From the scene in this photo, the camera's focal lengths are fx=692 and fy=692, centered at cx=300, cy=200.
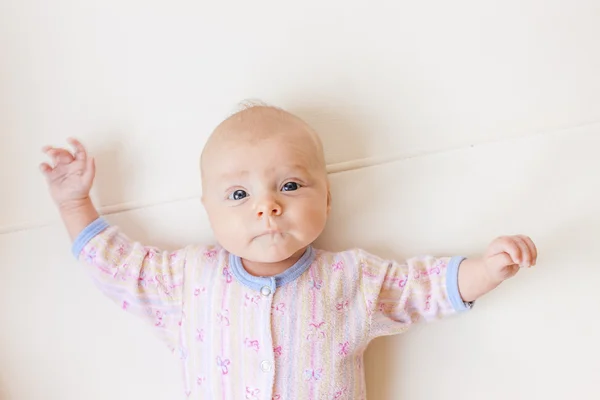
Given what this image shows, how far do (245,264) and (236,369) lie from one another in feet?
0.55

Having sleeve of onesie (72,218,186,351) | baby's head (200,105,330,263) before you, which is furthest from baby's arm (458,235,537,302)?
sleeve of onesie (72,218,186,351)

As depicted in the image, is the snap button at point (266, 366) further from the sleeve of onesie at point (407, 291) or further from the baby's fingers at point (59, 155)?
the baby's fingers at point (59, 155)

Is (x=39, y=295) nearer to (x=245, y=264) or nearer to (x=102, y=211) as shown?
(x=102, y=211)

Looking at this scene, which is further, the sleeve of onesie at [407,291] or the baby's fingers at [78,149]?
the baby's fingers at [78,149]

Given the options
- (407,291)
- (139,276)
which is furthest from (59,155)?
(407,291)

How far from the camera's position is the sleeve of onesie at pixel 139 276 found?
1.16 metres

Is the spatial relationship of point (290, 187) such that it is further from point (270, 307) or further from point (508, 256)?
point (508, 256)

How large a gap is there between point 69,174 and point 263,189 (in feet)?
1.29

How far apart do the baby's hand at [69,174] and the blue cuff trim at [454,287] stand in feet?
2.08

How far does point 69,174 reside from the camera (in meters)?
1.22

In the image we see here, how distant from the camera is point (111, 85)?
129cm

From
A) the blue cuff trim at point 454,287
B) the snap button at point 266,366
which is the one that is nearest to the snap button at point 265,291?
the snap button at point 266,366

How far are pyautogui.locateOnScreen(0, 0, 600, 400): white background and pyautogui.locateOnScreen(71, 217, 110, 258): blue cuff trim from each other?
0.08 metres

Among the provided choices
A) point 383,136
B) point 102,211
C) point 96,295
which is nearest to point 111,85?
point 102,211
